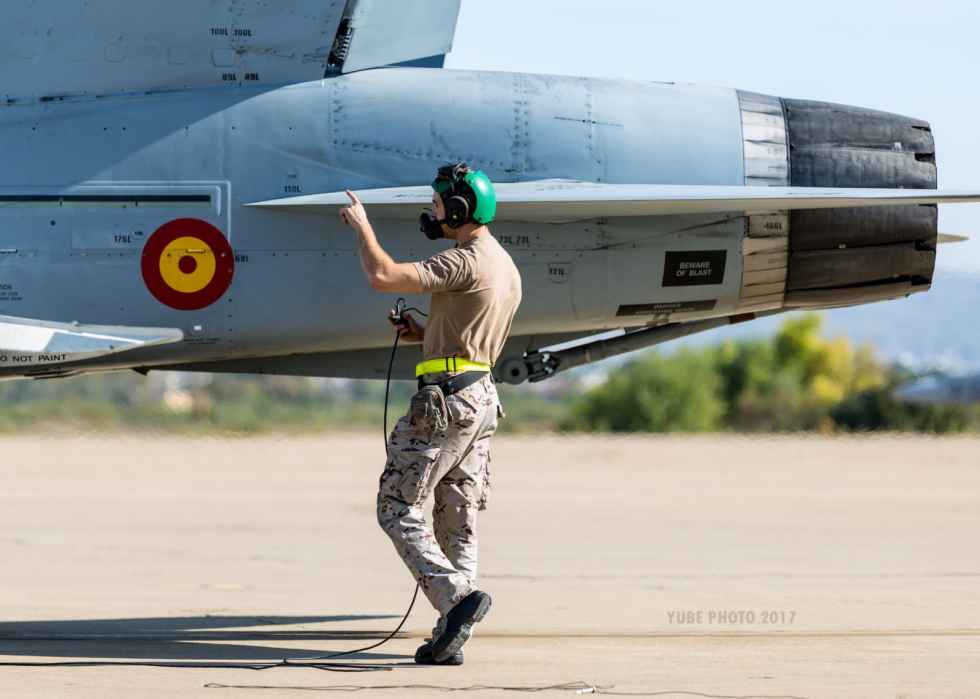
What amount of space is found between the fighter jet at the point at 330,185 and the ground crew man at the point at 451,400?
104 cm

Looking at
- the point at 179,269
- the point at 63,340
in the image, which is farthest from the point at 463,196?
the point at 63,340

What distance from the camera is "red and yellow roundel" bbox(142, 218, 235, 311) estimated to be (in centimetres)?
849

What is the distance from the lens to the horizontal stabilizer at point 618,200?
8102mm

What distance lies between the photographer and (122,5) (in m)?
8.80

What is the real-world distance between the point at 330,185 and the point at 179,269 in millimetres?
957

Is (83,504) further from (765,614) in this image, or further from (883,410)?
(883,410)

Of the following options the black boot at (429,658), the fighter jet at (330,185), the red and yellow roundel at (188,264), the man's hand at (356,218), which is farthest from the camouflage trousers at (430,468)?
the red and yellow roundel at (188,264)

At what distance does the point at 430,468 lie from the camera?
717 cm

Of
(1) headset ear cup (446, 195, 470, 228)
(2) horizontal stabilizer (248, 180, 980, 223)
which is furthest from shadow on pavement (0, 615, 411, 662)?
(2) horizontal stabilizer (248, 180, 980, 223)

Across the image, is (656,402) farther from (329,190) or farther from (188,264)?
(188,264)

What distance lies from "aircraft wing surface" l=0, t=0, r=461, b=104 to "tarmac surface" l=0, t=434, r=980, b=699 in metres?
3.13

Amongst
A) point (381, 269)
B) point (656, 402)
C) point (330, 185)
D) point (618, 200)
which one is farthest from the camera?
point (656, 402)
